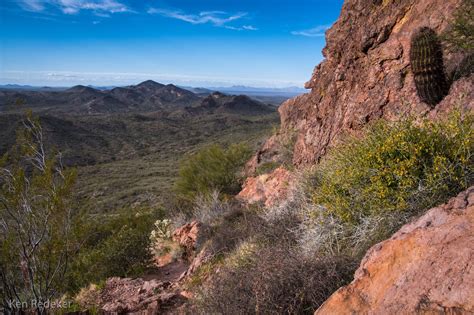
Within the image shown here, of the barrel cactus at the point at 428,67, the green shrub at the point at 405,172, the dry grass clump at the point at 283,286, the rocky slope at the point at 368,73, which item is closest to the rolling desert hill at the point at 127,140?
the dry grass clump at the point at 283,286

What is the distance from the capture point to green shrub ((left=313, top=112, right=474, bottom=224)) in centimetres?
335

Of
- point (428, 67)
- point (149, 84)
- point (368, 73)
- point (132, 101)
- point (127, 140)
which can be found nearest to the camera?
point (428, 67)

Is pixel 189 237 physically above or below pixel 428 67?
below

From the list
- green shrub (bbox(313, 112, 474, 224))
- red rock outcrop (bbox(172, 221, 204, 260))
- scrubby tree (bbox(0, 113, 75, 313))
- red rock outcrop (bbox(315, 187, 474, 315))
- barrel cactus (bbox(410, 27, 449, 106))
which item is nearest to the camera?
red rock outcrop (bbox(315, 187, 474, 315))

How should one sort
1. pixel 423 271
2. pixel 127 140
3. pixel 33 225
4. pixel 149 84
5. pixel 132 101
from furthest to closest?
pixel 149 84
pixel 132 101
pixel 127 140
pixel 33 225
pixel 423 271

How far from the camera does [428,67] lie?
6289 mm

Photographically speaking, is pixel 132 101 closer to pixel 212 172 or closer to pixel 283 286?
pixel 212 172

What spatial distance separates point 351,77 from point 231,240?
5198 mm

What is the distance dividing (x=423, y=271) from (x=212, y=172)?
13841 millimetres

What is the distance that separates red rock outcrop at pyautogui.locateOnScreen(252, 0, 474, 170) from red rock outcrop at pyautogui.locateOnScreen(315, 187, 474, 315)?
3.21 m

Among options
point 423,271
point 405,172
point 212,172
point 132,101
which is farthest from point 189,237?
point 132,101

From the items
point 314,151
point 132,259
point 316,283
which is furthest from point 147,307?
point 314,151

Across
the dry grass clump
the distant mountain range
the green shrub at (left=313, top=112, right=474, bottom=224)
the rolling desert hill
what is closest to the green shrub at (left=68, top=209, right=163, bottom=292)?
the rolling desert hill

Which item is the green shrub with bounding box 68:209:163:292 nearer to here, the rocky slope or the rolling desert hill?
the rolling desert hill
